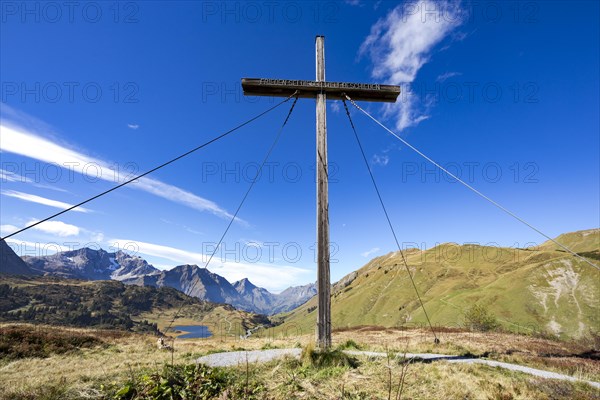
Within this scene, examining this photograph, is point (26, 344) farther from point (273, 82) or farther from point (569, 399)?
point (569, 399)

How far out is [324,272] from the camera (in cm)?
807

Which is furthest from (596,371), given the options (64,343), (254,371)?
(64,343)

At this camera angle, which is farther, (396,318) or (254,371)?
(396,318)

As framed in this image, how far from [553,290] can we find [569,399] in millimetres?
149028

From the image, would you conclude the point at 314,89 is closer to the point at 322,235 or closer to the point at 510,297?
the point at 322,235

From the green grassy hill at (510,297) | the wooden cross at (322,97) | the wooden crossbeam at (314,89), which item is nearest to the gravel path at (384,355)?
the wooden cross at (322,97)

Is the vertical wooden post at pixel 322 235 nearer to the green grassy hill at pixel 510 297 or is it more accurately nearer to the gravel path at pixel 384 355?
the gravel path at pixel 384 355

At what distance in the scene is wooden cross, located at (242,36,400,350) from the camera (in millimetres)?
7975

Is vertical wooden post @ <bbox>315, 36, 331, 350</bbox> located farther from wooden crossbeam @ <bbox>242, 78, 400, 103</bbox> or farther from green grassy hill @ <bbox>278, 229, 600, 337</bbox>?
green grassy hill @ <bbox>278, 229, 600, 337</bbox>

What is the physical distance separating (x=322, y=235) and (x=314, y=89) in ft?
15.5

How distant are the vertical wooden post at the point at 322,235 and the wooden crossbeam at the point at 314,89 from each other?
0.29m

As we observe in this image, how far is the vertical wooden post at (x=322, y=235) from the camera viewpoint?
7.82 m

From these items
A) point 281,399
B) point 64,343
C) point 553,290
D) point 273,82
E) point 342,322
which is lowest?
point 342,322

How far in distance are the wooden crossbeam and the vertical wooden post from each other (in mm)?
293
